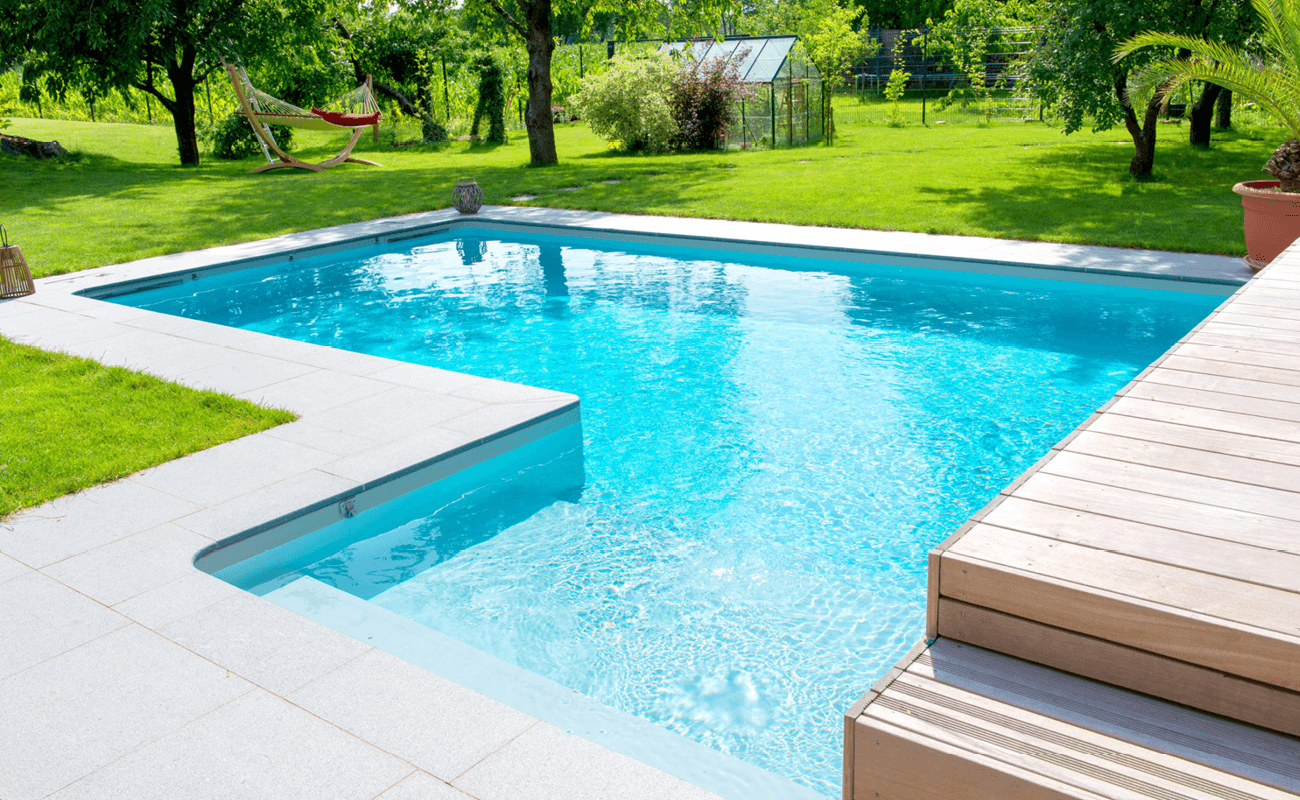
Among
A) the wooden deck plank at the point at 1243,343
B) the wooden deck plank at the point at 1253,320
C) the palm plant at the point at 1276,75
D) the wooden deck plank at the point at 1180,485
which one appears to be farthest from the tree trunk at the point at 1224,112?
the wooden deck plank at the point at 1180,485

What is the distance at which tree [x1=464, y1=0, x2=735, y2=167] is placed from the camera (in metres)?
18.0

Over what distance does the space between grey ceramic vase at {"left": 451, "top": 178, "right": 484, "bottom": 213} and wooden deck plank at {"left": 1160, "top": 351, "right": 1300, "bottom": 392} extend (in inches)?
398

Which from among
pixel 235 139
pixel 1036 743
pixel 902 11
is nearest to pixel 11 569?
pixel 1036 743

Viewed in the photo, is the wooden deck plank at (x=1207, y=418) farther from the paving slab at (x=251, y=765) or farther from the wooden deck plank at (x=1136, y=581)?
the paving slab at (x=251, y=765)

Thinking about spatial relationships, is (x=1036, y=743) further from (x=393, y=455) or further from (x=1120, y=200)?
(x=1120, y=200)

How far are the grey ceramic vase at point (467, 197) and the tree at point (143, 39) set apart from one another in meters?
9.08

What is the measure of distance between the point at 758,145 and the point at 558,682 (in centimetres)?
1925

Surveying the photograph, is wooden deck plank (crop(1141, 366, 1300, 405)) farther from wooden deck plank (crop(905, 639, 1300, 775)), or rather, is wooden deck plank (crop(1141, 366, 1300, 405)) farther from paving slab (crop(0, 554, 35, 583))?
Result: paving slab (crop(0, 554, 35, 583))

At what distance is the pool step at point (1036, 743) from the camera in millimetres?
1815

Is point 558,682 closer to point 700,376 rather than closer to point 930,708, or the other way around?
point 930,708

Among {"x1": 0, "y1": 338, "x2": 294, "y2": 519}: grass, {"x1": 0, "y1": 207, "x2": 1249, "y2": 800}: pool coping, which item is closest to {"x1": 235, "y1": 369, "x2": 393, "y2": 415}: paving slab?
{"x1": 0, "y1": 207, "x2": 1249, "y2": 800}: pool coping

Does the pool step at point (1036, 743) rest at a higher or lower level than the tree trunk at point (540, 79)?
lower

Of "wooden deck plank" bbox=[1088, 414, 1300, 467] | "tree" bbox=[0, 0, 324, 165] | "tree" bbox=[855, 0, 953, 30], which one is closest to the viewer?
"wooden deck plank" bbox=[1088, 414, 1300, 467]

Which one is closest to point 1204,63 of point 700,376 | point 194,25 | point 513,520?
point 700,376
